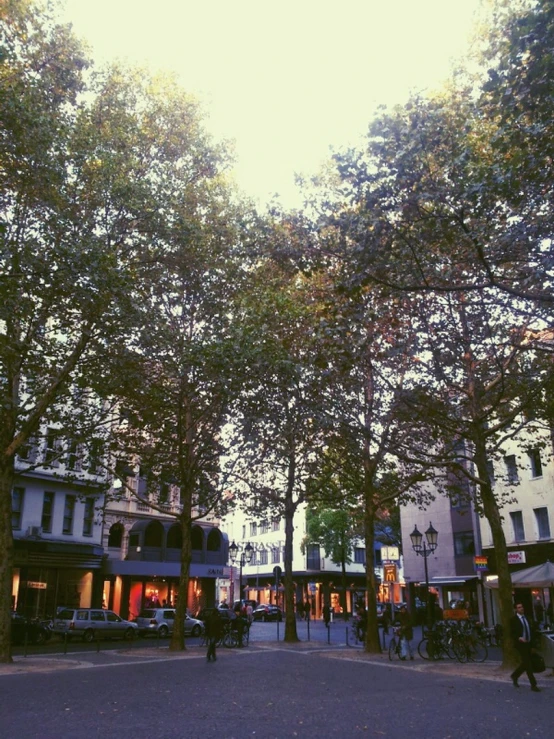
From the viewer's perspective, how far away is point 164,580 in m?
44.0

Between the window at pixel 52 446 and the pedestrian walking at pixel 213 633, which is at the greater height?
the window at pixel 52 446

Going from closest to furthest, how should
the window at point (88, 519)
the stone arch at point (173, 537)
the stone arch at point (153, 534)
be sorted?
1. the window at point (88, 519)
2. the stone arch at point (153, 534)
3. the stone arch at point (173, 537)

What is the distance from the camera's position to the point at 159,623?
3362 centimetres

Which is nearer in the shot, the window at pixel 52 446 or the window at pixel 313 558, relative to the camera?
the window at pixel 52 446

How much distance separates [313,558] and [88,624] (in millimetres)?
42848

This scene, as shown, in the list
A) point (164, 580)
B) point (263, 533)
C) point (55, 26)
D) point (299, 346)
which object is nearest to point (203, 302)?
point (299, 346)

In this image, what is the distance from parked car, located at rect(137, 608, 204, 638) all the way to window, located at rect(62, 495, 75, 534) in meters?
7.14

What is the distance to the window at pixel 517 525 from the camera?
1448 inches

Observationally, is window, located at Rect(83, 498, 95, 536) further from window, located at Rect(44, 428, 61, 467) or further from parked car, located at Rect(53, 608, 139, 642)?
window, located at Rect(44, 428, 61, 467)

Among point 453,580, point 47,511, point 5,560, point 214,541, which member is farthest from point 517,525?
point 5,560

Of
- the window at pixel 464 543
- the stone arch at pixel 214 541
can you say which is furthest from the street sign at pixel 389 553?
the stone arch at pixel 214 541

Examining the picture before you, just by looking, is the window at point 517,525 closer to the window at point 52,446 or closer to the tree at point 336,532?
the tree at point 336,532

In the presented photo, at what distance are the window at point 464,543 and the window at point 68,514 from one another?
26.3 meters

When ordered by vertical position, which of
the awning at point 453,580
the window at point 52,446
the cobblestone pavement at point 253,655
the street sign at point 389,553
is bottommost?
the cobblestone pavement at point 253,655
